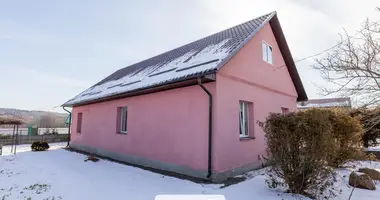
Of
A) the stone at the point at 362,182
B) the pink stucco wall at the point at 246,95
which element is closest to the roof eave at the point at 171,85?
the pink stucco wall at the point at 246,95

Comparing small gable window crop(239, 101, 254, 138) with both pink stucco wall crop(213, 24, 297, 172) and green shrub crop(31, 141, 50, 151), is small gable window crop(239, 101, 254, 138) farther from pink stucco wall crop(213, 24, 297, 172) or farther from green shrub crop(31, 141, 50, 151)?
green shrub crop(31, 141, 50, 151)

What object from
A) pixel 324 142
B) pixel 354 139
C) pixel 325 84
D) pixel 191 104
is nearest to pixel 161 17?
pixel 191 104

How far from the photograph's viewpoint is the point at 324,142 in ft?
14.7

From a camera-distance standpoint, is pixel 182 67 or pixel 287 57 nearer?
pixel 182 67

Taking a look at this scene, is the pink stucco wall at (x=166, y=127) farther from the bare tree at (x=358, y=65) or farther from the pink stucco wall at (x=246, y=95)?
the bare tree at (x=358, y=65)

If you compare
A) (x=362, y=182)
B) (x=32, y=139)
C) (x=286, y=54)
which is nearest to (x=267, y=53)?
(x=286, y=54)

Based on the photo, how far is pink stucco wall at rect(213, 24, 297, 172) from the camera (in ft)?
21.5

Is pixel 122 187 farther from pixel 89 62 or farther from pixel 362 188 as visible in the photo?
pixel 89 62

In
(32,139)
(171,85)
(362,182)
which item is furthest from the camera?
(32,139)

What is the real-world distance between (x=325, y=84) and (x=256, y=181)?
3258 mm

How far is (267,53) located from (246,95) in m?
3.06

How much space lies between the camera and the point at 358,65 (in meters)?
4.41

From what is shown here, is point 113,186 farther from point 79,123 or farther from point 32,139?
point 32,139

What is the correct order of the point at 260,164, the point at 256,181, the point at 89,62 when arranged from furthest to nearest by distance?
the point at 89,62
the point at 260,164
the point at 256,181
